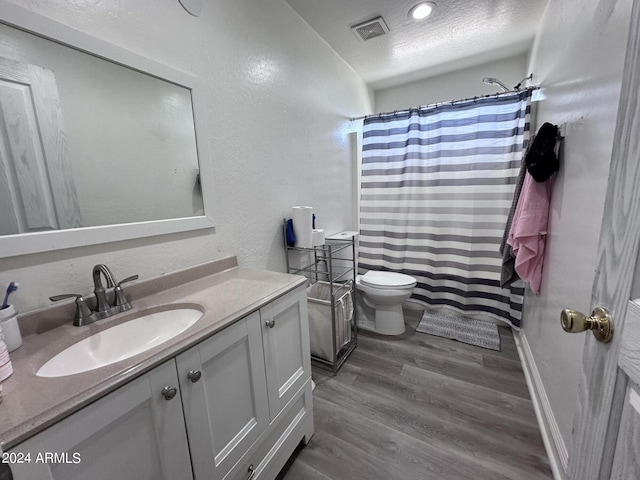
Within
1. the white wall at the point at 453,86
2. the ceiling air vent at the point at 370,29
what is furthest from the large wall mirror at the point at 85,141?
the white wall at the point at 453,86

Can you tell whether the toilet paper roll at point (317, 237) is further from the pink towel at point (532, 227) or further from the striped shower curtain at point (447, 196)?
the pink towel at point (532, 227)

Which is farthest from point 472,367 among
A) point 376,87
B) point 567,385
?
point 376,87

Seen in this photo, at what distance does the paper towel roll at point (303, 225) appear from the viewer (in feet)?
5.62

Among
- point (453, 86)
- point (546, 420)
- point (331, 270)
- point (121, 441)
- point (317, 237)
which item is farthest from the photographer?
point (453, 86)

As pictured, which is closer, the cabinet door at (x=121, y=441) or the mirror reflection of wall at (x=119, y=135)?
the cabinet door at (x=121, y=441)

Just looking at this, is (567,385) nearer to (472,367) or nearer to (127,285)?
(472,367)

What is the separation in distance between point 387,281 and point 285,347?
1.30 metres

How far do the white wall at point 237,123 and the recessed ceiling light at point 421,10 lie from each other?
2.27 feet

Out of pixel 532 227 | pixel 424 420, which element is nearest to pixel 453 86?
pixel 532 227

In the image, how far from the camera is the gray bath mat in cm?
215

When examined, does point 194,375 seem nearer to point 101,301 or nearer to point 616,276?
point 101,301

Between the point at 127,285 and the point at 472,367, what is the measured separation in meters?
2.14

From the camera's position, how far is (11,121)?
0.78 meters

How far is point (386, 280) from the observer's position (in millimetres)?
2236
